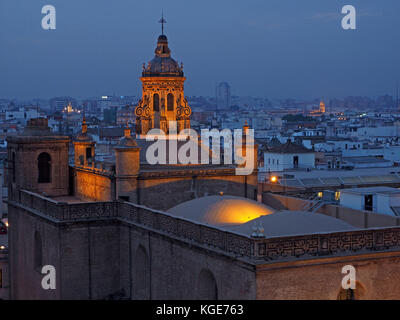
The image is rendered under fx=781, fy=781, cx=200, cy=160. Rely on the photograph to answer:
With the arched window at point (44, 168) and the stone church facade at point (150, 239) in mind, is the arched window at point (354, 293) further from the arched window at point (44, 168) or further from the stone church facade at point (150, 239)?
the arched window at point (44, 168)

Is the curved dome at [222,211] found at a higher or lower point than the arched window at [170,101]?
lower

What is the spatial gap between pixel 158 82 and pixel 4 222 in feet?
66.3

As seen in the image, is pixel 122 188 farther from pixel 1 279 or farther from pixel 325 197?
pixel 1 279

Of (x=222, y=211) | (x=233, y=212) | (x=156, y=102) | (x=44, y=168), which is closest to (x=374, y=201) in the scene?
(x=233, y=212)

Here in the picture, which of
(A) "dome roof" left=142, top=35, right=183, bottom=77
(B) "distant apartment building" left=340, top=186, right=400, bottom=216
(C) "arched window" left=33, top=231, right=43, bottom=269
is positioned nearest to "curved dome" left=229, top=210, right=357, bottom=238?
(B) "distant apartment building" left=340, top=186, right=400, bottom=216

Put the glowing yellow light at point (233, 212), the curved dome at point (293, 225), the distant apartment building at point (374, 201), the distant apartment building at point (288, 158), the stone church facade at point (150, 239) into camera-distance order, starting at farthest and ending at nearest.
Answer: the distant apartment building at point (288, 158) < the distant apartment building at point (374, 201) < the glowing yellow light at point (233, 212) < the curved dome at point (293, 225) < the stone church facade at point (150, 239)

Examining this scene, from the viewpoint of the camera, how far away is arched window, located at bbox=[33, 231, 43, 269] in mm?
28922

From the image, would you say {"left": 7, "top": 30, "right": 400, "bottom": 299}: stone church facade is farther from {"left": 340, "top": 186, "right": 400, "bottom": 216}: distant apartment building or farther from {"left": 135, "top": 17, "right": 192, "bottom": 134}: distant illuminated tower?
{"left": 340, "top": 186, "right": 400, "bottom": 216}: distant apartment building

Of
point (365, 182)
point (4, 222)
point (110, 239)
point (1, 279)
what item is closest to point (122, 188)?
point (110, 239)

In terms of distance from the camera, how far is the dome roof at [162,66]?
105 feet

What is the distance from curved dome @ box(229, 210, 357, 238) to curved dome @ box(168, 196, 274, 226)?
140 centimetres

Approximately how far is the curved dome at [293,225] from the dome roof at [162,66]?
11.6 meters

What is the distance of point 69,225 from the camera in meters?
26.1

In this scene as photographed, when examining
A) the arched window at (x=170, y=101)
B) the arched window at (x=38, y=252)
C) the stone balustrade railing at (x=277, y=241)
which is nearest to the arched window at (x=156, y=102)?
the arched window at (x=170, y=101)
